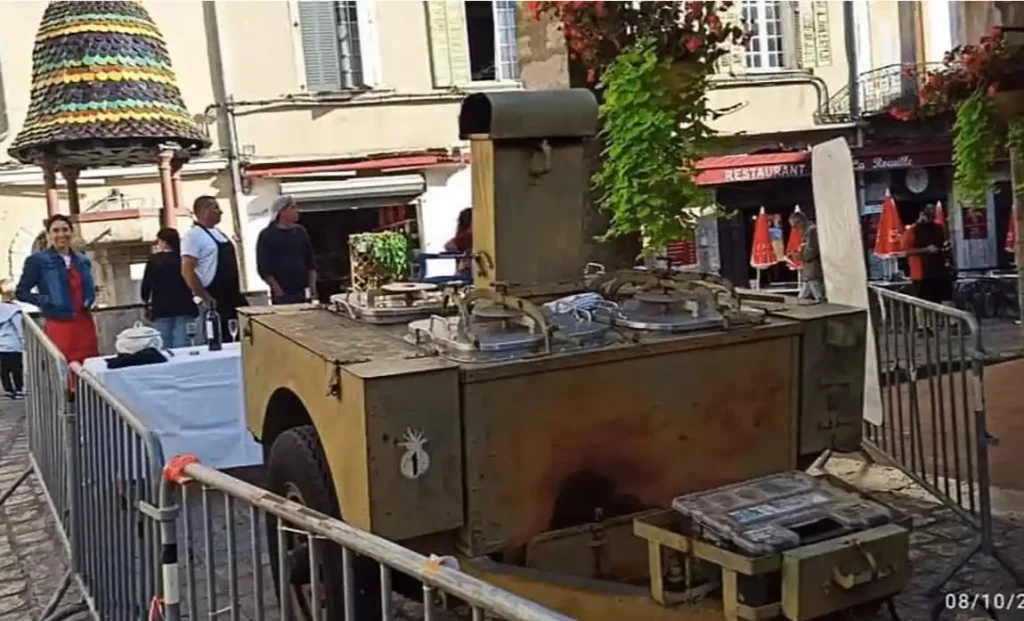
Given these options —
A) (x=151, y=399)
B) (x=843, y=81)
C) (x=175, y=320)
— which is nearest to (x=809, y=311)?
(x=151, y=399)

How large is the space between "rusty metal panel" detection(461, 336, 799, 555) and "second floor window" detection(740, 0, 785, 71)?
58.2 ft

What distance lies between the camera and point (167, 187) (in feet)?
34.1

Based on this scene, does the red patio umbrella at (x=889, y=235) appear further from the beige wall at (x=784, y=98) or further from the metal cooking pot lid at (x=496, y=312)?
the metal cooking pot lid at (x=496, y=312)

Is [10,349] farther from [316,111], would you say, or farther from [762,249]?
[762,249]

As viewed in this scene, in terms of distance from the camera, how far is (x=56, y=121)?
912 cm

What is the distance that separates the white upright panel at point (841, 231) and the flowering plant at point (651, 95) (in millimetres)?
902

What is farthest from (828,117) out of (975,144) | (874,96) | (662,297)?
(662,297)

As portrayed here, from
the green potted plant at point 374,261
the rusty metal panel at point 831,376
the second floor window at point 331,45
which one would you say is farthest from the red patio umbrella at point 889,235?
the rusty metal panel at point 831,376

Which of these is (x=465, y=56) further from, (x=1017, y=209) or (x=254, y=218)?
(x=1017, y=209)

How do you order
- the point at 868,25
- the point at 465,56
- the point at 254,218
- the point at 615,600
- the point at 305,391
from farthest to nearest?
the point at 868,25
the point at 465,56
the point at 254,218
the point at 305,391
the point at 615,600

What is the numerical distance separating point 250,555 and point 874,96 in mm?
18461

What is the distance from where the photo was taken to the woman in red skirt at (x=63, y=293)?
798cm

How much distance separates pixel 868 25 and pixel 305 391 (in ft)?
63.2
